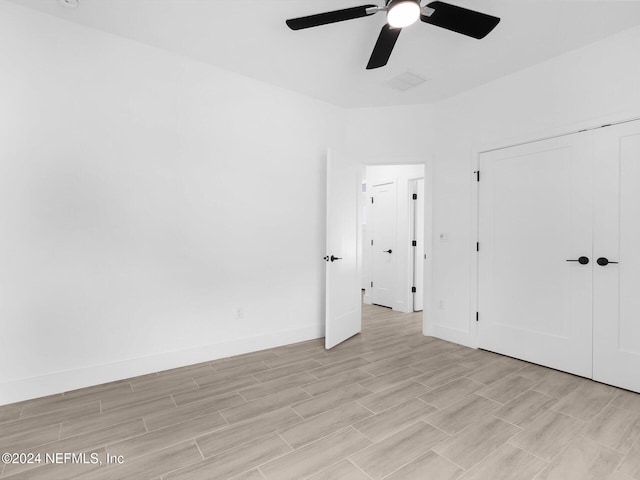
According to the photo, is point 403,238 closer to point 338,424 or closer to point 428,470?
point 338,424

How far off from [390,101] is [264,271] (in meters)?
2.66

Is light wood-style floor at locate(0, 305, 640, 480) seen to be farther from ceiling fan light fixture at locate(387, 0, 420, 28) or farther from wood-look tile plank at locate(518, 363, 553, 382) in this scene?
ceiling fan light fixture at locate(387, 0, 420, 28)

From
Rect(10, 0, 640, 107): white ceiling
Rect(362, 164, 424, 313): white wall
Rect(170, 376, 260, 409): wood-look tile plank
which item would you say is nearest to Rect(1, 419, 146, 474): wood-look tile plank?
Rect(170, 376, 260, 409): wood-look tile plank

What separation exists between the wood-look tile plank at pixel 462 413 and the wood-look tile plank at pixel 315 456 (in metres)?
0.55

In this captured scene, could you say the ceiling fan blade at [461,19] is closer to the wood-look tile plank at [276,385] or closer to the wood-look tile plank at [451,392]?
the wood-look tile plank at [451,392]

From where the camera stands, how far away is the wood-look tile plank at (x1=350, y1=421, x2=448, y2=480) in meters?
1.67

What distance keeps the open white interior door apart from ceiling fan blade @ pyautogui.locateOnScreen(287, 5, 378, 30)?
158 centimetres

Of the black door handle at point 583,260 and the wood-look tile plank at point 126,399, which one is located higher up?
the black door handle at point 583,260

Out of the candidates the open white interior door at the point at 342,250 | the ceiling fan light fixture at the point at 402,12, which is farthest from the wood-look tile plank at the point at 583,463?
the ceiling fan light fixture at the point at 402,12

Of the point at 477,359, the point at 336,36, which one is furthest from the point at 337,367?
the point at 336,36

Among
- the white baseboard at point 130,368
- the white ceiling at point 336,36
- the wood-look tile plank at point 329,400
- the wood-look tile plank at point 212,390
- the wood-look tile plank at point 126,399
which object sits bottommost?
the wood-look tile plank at point 212,390

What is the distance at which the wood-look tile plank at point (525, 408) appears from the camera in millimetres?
2152

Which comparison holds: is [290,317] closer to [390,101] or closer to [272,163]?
[272,163]

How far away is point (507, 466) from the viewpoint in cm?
169
